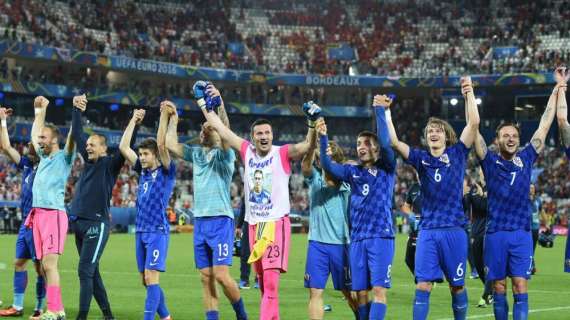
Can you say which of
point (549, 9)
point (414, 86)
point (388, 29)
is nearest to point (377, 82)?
point (414, 86)

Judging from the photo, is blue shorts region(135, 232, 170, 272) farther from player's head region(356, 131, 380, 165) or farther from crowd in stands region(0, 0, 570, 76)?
crowd in stands region(0, 0, 570, 76)

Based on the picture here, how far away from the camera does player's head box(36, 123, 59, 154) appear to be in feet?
41.2

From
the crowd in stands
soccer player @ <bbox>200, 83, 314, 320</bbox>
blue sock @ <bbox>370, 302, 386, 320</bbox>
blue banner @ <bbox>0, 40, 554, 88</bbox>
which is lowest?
blue sock @ <bbox>370, 302, 386, 320</bbox>

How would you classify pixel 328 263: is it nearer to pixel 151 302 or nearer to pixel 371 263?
pixel 371 263

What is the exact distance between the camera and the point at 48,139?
12570 mm

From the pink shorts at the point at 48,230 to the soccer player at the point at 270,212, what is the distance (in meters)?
3.39

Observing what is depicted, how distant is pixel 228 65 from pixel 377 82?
10197mm

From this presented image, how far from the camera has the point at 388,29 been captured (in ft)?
233

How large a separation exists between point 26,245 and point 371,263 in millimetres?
5252

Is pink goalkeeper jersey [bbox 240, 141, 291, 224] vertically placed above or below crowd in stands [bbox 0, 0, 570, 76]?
below

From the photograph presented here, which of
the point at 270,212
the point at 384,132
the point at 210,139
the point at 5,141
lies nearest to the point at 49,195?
the point at 5,141

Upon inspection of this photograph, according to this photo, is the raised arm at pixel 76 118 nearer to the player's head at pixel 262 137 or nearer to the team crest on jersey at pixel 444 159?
the player's head at pixel 262 137

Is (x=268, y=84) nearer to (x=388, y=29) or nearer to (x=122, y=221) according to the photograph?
(x=388, y=29)

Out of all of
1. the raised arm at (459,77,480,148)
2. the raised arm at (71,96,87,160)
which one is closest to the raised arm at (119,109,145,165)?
the raised arm at (71,96,87,160)
